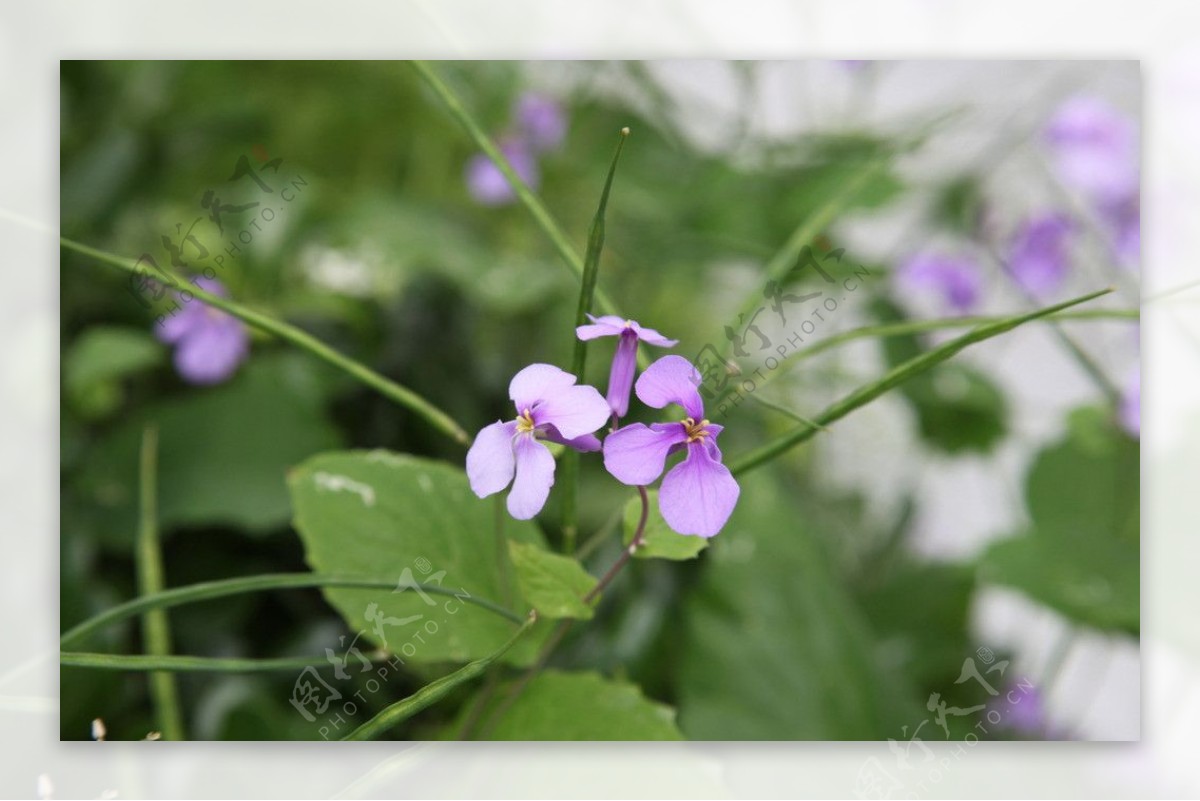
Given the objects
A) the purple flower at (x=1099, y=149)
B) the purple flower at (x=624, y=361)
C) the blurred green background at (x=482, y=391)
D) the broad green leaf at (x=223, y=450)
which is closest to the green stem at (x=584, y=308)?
the purple flower at (x=624, y=361)

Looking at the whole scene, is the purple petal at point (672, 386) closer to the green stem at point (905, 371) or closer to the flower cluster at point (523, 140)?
the green stem at point (905, 371)

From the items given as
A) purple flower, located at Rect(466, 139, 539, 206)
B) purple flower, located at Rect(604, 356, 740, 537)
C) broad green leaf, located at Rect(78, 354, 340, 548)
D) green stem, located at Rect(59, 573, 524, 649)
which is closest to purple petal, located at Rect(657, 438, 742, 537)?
purple flower, located at Rect(604, 356, 740, 537)

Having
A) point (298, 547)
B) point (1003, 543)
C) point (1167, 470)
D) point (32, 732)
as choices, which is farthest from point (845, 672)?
point (32, 732)

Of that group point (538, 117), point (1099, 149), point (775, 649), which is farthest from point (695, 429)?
point (538, 117)

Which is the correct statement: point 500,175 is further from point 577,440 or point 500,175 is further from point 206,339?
point 577,440

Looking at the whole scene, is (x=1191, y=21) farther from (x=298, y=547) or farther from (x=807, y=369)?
(x=298, y=547)

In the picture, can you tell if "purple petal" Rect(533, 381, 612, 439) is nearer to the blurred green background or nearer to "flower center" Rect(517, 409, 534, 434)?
"flower center" Rect(517, 409, 534, 434)
